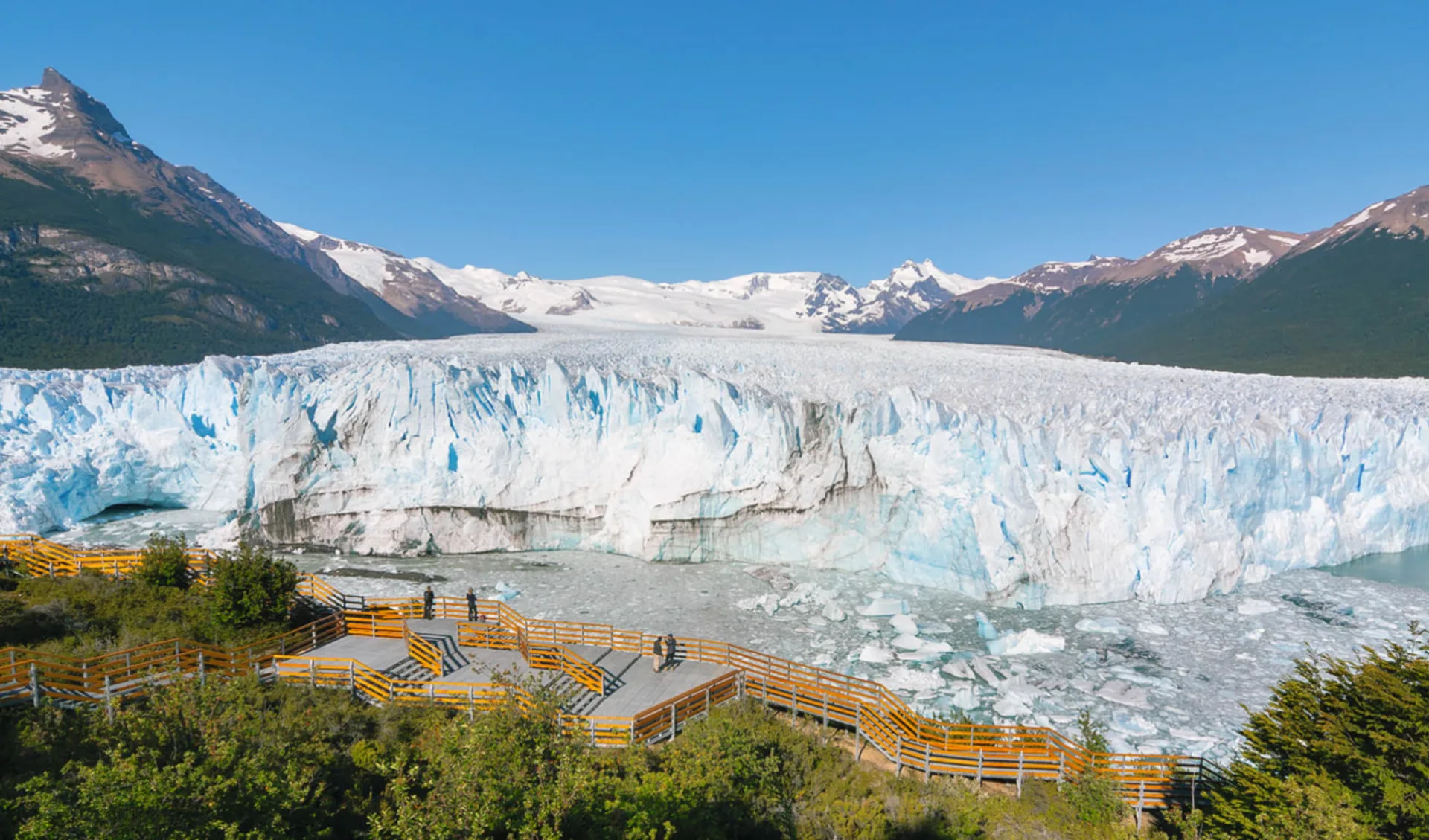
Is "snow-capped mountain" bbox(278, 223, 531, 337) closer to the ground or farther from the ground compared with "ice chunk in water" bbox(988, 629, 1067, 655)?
farther from the ground

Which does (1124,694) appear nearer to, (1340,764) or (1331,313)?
(1340,764)

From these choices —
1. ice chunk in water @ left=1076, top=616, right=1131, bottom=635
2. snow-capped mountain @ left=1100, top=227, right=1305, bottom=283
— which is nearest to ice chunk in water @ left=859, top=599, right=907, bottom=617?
ice chunk in water @ left=1076, top=616, right=1131, bottom=635

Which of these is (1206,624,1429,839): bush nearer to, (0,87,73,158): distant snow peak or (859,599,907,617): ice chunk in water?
(859,599,907,617): ice chunk in water

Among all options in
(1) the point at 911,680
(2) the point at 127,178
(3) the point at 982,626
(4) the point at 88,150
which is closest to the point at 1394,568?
(3) the point at 982,626

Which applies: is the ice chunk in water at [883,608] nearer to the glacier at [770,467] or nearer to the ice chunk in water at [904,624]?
the ice chunk in water at [904,624]

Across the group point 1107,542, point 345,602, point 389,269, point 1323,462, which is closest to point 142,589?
point 345,602

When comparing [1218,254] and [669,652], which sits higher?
[1218,254]
